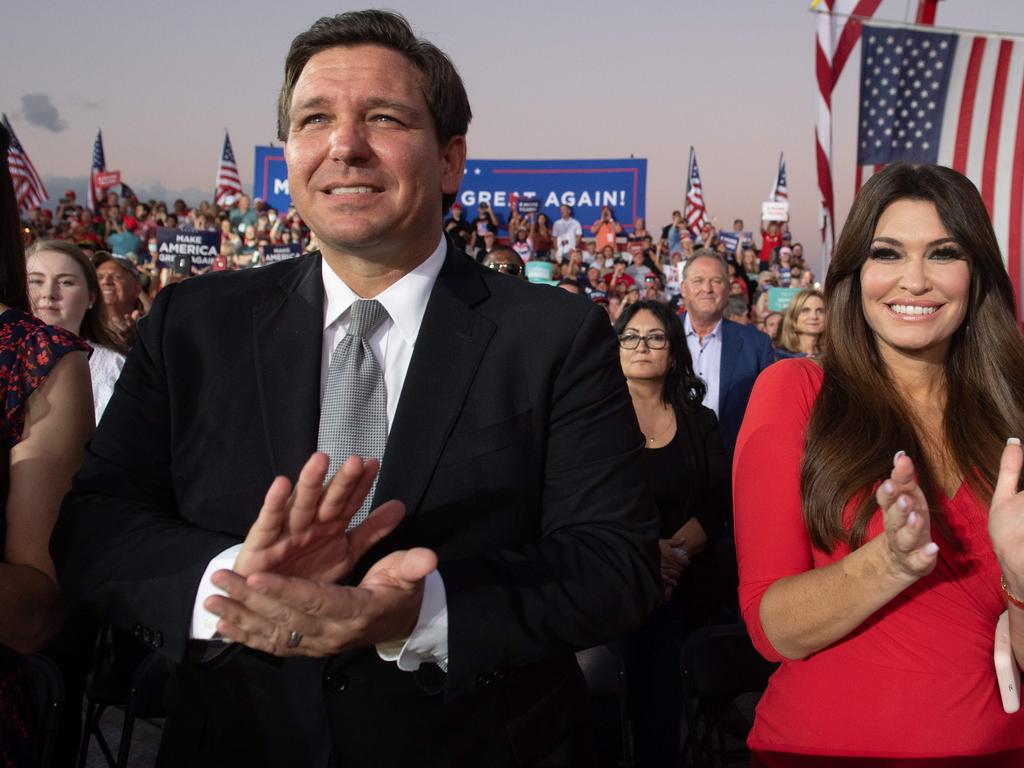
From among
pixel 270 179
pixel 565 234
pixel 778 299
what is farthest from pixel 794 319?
pixel 270 179

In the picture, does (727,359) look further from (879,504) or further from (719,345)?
(879,504)

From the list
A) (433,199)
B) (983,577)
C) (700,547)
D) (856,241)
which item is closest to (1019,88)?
(700,547)

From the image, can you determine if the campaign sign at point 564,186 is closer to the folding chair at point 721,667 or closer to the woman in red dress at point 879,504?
the folding chair at point 721,667

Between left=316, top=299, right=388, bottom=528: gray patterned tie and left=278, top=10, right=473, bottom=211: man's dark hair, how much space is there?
45cm

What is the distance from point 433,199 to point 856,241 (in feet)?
4.02

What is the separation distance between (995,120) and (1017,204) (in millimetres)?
613

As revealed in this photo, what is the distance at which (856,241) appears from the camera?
8.22ft

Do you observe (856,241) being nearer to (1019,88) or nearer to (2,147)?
(2,147)

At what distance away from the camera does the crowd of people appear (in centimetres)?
164

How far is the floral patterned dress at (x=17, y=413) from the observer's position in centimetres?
187

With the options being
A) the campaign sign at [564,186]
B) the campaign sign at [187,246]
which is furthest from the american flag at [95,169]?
the campaign sign at [187,246]

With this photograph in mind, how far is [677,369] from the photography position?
4789mm

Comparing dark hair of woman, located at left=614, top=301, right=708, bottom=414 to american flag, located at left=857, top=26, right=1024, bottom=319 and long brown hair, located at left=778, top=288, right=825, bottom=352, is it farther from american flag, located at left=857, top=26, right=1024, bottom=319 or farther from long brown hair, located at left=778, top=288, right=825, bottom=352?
long brown hair, located at left=778, top=288, right=825, bottom=352

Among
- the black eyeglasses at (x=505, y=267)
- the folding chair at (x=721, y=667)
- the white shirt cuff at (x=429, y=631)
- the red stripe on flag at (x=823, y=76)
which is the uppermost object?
the red stripe on flag at (x=823, y=76)
